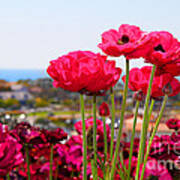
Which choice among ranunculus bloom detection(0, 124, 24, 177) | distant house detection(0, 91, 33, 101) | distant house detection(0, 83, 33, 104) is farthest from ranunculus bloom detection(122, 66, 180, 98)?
distant house detection(0, 91, 33, 101)

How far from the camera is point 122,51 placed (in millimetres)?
506

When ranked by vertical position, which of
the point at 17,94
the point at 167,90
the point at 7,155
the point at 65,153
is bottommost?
the point at 17,94

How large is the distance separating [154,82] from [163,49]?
10 cm

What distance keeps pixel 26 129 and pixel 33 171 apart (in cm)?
16

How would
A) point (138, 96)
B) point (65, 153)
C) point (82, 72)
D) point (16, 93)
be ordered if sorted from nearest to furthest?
point (82, 72)
point (138, 96)
point (65, 153)
point (16, 93)

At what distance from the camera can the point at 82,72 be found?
51cm

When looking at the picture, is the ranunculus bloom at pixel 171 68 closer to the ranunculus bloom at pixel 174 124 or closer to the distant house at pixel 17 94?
the ranunculus bloom at pixel 174 124

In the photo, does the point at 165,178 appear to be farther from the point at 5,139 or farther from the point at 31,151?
the point at 31,151

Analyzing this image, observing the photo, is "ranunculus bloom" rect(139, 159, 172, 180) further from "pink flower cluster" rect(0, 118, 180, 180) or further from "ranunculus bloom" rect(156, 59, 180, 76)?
"ranunculus bloom" rect(156, 59, 180, 76)

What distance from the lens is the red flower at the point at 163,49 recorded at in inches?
20.5

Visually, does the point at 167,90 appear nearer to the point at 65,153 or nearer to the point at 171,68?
the point at 171,68

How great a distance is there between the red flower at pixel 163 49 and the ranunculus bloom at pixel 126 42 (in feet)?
0.04

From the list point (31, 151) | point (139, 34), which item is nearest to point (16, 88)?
point (31, 151)

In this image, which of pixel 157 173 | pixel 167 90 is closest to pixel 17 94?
pixel 157 173
